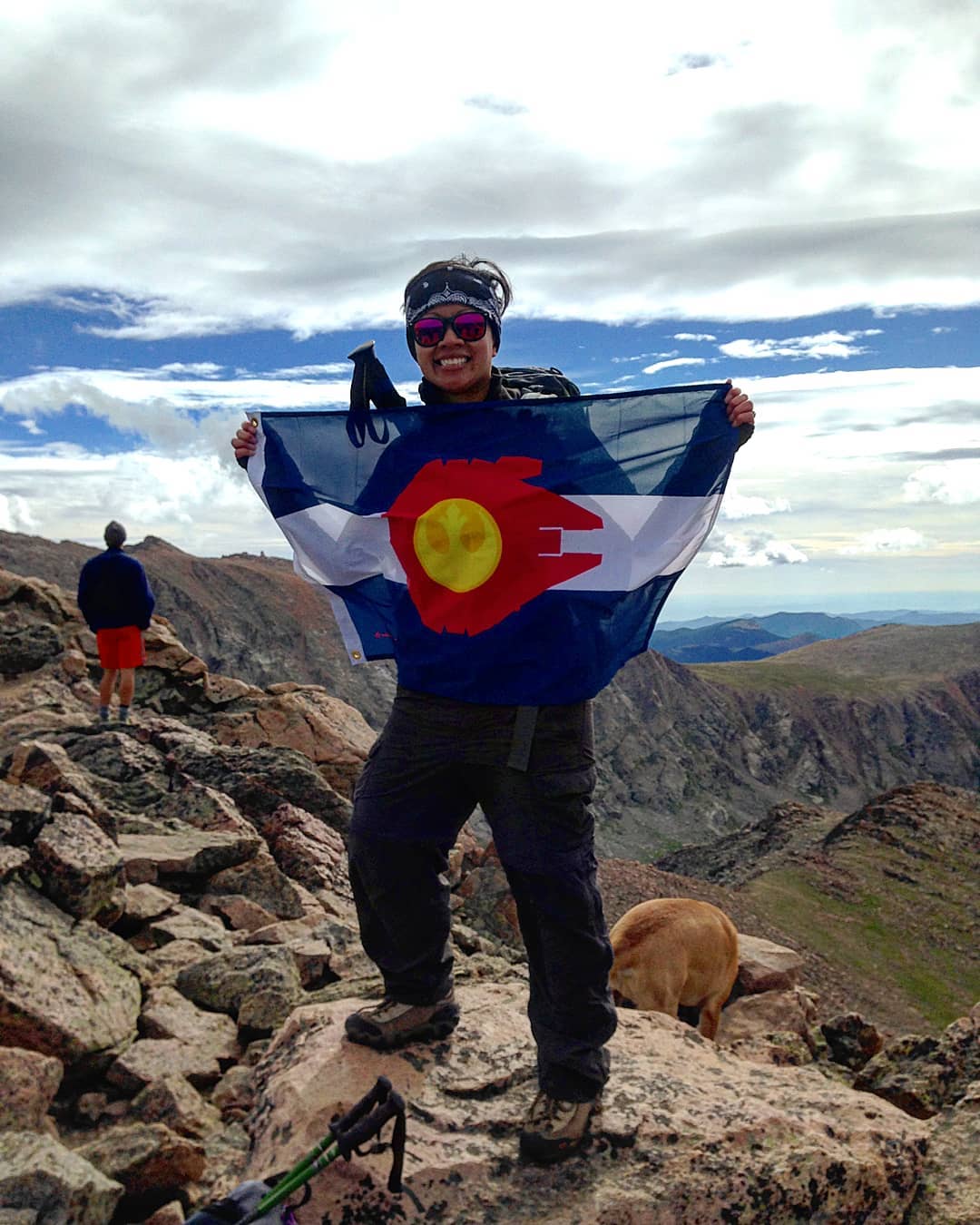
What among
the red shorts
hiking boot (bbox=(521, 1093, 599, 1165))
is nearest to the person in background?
the red shorts

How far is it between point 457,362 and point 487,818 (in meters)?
2.46

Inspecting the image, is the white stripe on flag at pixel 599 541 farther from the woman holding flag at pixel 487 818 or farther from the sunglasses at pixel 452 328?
the sunglasses at pixel 452 328

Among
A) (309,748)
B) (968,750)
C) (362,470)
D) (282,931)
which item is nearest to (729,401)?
(362,470)

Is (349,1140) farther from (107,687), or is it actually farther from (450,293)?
(107,687)

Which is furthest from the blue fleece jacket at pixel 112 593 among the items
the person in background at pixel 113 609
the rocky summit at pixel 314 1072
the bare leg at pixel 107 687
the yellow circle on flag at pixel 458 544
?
the yellow circle on flag at pixel 458 544

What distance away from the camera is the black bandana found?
493 centimetres

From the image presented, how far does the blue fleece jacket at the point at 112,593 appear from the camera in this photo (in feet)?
50.6

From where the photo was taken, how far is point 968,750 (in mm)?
146000

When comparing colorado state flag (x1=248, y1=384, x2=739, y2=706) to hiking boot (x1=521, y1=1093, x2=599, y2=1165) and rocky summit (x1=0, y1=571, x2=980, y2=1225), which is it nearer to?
hiking boot (x1=521, y1=1093, x2=599, y2=1165)

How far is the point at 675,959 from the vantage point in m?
9.37

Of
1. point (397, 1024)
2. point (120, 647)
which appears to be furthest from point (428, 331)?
point (120, 647)

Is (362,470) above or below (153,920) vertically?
above

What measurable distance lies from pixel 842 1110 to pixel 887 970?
120ft

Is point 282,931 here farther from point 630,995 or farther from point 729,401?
point 729,401
